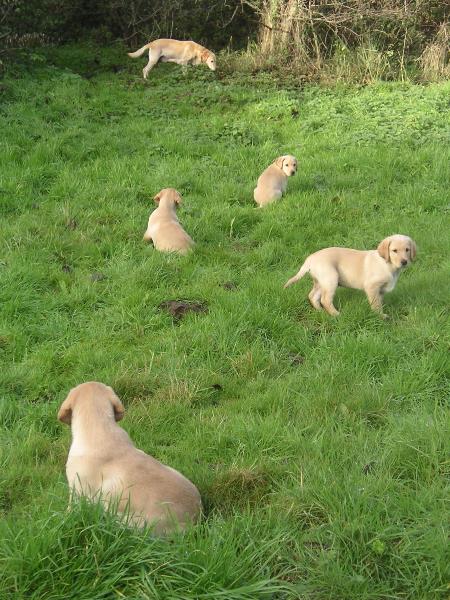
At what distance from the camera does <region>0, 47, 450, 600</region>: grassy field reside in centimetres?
289

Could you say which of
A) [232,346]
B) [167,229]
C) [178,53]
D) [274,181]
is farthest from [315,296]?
[178,53]

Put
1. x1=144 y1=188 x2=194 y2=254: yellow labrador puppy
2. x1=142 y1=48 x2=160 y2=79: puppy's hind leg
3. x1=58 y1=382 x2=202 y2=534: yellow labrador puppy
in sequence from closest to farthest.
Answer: x1=58 y1=382 x2=202 y2=534: yellow labrador puppy → x1=144 y1=188 x2=194 y2=254: yellow labrador puppy → x1=142 y1=48 x2=160 y2=79: puppy's hind leg

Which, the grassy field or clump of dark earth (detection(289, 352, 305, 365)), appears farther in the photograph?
clump of dark earth (detection(289, 352, 305, 365))

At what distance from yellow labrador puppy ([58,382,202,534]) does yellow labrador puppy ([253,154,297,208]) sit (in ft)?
17.0

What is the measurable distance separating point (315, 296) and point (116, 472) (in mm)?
3299

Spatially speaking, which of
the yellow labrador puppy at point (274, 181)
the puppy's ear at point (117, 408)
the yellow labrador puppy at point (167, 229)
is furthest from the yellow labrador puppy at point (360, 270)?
the puppy's ear at point (117, 408)

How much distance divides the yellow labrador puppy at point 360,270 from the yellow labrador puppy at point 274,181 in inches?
96.7

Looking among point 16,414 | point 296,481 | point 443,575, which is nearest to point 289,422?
point 296,481

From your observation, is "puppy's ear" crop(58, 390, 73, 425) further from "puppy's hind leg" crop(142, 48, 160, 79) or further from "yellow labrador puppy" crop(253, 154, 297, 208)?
"puppy's hind leg" crop(142, 48, 160, 79)

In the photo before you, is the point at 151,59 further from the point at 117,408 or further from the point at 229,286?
the point at 117,408

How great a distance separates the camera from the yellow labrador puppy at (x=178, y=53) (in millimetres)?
14773

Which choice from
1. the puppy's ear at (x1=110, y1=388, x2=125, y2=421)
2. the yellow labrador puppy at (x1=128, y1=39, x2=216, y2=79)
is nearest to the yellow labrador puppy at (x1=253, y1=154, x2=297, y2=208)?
the puppy's ear at (x1=110, y1=388, x2=125, y2=421)

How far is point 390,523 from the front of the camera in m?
3.17

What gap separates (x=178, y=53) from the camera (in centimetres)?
1503
